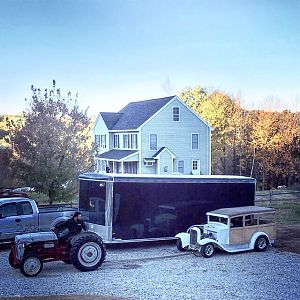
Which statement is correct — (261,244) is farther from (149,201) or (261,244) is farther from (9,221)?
(9,221)

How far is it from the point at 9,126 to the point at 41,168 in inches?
111

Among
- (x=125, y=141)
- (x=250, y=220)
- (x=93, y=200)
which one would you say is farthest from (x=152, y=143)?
(x=250, y=220)

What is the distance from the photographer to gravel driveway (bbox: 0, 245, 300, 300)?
997 cm

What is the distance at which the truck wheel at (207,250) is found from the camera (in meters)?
13.9

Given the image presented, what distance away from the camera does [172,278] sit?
11.2 m

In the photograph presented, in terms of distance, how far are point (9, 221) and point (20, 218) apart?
0.37m

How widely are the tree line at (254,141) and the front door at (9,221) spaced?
3635 cm

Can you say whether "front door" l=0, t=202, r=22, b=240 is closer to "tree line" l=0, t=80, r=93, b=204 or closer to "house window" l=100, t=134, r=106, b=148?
"tree line" l=0, t=80, r=93, b=204

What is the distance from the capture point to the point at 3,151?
2356 centimetres

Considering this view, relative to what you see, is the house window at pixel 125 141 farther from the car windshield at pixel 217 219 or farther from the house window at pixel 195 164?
the car windshield at pixel 217 219

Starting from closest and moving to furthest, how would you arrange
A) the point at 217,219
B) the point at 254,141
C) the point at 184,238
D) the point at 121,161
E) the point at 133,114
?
the point at 184,238 → the point at 217,219 → the point at 121,161 → the point at 133,114 → the point at 254,141

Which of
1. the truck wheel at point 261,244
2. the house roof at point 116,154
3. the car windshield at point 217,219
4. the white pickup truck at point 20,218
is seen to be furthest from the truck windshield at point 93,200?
the house roof at point 116,154

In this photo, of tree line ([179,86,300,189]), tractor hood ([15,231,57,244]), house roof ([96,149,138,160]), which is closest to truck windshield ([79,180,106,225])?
tractor hood ([15,231,57,244])

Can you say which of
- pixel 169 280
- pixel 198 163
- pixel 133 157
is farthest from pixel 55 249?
pixel 198 163
